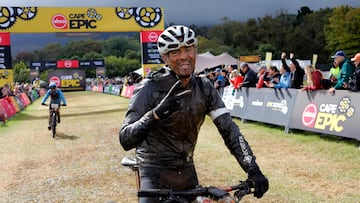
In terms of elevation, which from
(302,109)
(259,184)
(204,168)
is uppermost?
(259,184)

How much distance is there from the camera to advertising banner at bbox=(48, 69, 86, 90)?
72.4 metres

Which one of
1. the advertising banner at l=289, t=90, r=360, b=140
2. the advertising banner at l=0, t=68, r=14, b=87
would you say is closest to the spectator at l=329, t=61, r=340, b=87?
the advertising banner at l=289, t=90, r=360, b=140

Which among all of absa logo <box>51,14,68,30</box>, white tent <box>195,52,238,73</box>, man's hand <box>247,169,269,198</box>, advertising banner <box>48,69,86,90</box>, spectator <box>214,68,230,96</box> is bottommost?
advertising banner <box>48,69,86,90</box>

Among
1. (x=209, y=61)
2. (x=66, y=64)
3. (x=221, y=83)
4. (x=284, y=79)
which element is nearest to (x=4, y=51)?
(x=221, y=83)

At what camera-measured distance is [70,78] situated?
72.7 metres

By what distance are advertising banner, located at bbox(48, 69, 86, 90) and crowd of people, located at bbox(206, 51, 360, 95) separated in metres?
56.4

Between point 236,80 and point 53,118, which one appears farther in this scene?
point 236,80

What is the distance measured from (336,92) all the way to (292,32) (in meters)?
88.5

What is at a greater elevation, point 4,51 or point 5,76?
point 4,51

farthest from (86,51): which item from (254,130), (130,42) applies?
(254,130)

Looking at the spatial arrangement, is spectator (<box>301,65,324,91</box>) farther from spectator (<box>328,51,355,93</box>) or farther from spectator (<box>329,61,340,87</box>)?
spectator (<box>328,51,355,93</box>)

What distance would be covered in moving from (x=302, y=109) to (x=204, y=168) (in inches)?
180

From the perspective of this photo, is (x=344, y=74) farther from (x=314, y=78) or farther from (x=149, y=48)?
(x=149, y=48)

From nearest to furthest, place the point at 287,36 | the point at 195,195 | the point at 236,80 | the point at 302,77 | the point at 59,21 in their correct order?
the point at 195,195 → the point at 302,77 → the point at 236,80 → the point at 59,21 → the point at 287,36
